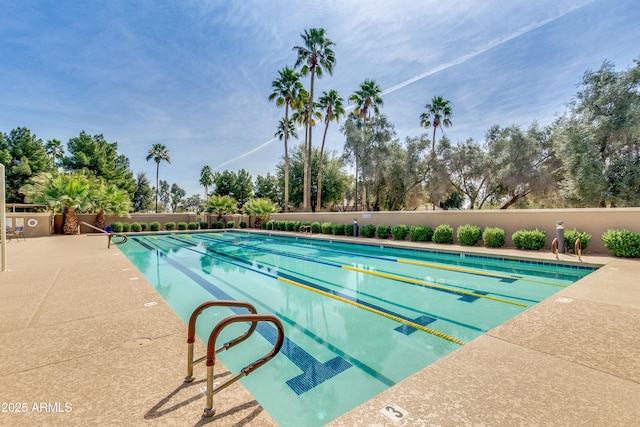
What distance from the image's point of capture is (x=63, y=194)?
53.3 feet

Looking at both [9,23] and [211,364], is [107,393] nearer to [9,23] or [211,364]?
[211,364]

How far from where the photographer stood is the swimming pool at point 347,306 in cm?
282

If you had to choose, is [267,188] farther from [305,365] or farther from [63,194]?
[305,365]

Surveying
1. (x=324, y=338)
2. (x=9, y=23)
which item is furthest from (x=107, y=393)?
(x=9, y=23)

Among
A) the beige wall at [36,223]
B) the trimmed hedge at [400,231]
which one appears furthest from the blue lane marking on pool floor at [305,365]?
the beige wall at [36,223]

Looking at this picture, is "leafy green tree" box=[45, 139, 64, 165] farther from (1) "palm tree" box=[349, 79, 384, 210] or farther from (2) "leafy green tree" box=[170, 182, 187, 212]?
(1) "palm tree" box=[349, 79, 384, 210]

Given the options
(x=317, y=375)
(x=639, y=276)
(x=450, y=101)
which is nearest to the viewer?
(x=317, y=375)

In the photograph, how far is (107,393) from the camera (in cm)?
190

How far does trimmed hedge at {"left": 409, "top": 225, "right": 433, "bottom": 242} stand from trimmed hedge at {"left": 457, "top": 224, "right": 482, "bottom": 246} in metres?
1.20

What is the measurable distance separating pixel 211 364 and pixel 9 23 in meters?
14.1

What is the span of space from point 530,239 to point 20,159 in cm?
4132

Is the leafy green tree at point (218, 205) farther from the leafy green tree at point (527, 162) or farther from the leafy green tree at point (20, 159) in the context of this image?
the leafy green tree at point (527, 162)

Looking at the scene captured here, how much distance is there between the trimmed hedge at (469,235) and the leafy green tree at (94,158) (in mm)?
36090

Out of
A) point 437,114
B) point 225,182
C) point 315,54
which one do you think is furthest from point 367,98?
point 225,182
